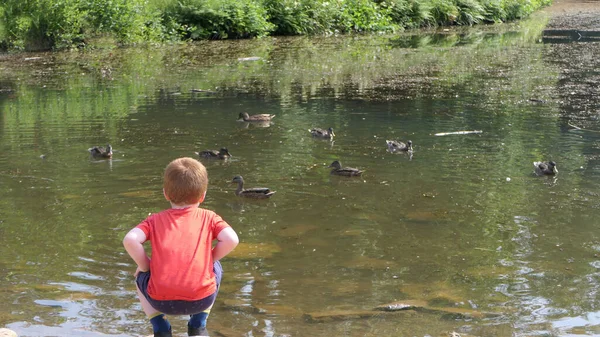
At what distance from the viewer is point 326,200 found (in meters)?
10.4

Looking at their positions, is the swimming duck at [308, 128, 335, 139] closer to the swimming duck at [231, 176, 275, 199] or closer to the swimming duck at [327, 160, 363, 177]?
the swimming duck at [327, 160, 363, 177]

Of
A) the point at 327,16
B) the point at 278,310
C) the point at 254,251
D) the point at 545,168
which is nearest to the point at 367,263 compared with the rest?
the point at 254,251

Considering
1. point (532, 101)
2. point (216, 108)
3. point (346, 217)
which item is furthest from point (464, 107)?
point (346, 217)

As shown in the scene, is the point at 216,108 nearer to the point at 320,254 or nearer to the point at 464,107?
the point at 464,107

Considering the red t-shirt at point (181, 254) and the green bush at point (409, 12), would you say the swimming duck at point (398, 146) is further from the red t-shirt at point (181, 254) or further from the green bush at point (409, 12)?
the green bush at point (409, 12)

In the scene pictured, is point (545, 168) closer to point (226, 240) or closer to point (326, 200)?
point (326, 200)

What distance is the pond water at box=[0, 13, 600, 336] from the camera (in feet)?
22.9

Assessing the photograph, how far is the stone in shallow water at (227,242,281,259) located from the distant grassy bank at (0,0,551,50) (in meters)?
21.1

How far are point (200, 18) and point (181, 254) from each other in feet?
93.3

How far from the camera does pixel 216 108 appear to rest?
55.0 feet

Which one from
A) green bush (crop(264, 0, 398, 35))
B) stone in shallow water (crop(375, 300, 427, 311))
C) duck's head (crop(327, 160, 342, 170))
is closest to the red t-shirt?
stone in shallow water (crop(375, 300, 427, 311))

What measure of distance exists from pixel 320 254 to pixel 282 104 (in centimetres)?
912

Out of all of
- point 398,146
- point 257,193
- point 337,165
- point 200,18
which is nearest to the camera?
point 257,193

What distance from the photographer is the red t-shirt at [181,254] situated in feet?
16.4
